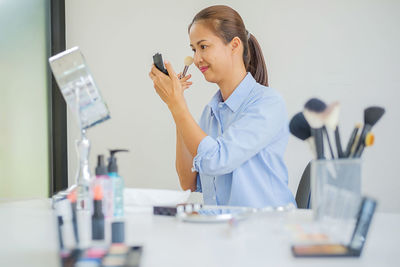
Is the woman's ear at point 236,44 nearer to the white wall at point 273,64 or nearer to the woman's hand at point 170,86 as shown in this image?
the woman's hand at point 170,86

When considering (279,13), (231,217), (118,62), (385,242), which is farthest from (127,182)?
(385,242)

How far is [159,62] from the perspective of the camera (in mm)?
1248

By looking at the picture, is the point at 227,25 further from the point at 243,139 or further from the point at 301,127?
the point at 301,127

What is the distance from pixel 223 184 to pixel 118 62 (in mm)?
1433

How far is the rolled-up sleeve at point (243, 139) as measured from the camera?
→ 1.18 metres

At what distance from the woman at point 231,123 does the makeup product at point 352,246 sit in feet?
1.88

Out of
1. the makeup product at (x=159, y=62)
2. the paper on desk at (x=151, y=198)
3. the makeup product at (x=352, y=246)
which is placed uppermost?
the makeup product at (x=159, y=62)

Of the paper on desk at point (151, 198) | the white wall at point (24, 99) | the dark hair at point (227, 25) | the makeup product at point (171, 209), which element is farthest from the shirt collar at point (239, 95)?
the white wall at point (24, 99)

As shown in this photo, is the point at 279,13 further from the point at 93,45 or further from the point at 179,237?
the point at 179,237

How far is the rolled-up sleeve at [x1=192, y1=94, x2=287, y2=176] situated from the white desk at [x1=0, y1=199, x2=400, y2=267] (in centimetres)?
26

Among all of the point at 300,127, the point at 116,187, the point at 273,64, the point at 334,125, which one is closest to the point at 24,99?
the point at 273,64

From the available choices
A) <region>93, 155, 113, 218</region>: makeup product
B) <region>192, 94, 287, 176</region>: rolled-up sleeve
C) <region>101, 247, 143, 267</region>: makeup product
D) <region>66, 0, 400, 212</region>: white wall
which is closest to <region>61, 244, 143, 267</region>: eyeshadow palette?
<region>101, 247, 143, 267</region>: makeup product

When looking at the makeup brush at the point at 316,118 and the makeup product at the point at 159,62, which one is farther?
the makeup product at the point at 159,62

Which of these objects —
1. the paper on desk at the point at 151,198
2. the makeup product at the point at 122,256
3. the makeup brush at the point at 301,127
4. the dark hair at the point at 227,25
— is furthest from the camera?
the dark hair at the point at 227,25
